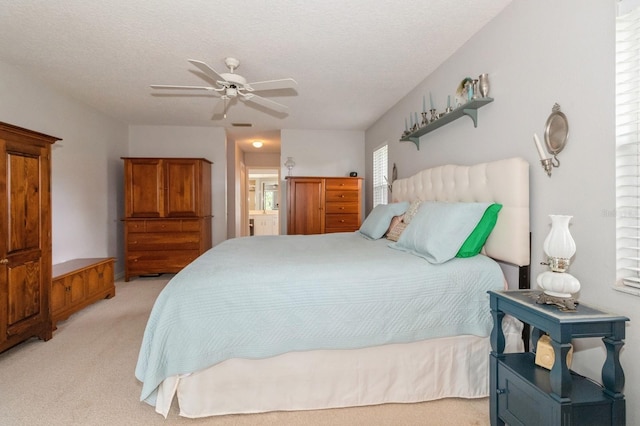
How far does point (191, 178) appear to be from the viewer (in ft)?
15.5

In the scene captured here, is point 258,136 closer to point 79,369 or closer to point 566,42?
point 79,369

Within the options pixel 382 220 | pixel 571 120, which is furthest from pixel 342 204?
pixel 571 120

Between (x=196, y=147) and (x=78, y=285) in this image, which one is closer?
(x=78, y=285)

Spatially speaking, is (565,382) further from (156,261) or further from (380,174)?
(156,261)

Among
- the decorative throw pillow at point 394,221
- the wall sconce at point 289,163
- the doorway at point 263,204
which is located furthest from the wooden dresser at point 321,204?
the doorway at point 263,204

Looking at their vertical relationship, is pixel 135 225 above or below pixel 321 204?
below

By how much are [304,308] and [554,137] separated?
1.68 metres

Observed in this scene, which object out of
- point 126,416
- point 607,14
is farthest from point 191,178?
point 607,14

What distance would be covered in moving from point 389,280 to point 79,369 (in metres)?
2.26

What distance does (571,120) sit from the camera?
1.64m

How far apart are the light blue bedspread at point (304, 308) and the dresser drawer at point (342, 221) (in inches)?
123

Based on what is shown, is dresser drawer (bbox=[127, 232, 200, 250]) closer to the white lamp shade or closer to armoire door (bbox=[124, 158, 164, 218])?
armoire door (bbox=[124, 158, 164, 218])

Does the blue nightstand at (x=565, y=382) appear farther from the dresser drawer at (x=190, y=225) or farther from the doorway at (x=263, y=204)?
the doorway at (x=263, y=204)

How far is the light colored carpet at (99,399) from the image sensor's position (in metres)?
1.66
